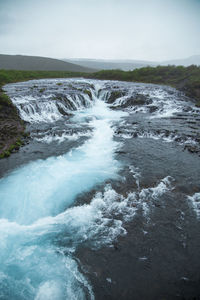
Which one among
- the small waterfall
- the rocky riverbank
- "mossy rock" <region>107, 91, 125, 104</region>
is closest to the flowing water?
the rocky riverbank

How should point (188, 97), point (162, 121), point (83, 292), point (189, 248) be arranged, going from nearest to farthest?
point (83, 292), point (189, 248), point (162, 121), point (188, 97)

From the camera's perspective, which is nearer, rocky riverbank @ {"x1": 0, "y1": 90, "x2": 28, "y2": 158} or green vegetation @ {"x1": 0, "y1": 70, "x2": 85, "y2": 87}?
rocky riverbank @ {"x1": 0, "y1": 90, "x2": 28, "y2": 158}

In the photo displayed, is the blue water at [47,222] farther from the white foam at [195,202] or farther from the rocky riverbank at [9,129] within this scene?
the white foam at [195,202]

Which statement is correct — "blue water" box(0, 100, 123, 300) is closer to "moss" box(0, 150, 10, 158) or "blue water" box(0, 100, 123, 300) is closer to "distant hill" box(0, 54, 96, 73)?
"moss" box(0, 150, 10, 158)

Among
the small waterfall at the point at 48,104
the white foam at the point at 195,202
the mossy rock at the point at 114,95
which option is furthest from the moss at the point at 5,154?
the mossy rock at the point at 114,95

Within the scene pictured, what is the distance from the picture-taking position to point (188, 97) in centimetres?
3175

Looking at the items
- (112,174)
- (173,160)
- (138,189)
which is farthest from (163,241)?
(173,160)

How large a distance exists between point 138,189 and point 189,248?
337 centimetres

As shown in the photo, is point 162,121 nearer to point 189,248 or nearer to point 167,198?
point 167,198

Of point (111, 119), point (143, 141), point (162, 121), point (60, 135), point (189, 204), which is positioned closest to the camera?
point (189, 204)

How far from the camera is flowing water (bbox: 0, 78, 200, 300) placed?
5.56 meters

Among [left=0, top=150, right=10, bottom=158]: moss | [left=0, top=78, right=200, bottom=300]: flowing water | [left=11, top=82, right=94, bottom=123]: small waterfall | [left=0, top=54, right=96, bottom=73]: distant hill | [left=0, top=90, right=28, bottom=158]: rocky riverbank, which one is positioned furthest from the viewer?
[left=0, top=54, right=96, bottom=73]: distant hill

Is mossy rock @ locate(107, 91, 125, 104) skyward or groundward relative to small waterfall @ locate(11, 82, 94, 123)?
skyward

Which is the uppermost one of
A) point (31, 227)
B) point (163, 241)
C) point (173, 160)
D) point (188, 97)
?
point (188, 97)
